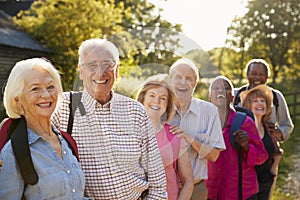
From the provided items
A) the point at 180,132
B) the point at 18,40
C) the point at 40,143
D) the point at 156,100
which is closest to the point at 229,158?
the point at 180,132

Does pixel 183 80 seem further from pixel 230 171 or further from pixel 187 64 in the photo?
pixel 230 171

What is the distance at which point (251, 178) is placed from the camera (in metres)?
4.46

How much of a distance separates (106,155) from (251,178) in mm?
1960

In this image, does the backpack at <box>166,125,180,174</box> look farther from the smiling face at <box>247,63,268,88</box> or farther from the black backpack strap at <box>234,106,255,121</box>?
the smiling face at <box>247,63,268,88</box>

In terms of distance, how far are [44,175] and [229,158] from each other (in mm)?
2272

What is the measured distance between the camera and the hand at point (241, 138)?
425 cm

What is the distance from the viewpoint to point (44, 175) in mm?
2350

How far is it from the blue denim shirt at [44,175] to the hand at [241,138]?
2.00m

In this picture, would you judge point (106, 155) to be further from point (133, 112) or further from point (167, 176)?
point (167, 176)

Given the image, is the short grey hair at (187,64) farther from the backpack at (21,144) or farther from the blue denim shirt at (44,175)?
the blue denim shirt at (44,175)

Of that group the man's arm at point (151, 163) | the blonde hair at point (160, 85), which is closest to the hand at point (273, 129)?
the blonde hair at point (160, 85)

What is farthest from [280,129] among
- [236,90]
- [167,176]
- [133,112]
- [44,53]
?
[44,53]

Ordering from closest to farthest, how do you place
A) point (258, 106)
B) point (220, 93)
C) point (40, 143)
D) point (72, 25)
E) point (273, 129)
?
point (40, 143) → point (220, 93) → point (258, 106) → point (273, 129) → point (72, 25)

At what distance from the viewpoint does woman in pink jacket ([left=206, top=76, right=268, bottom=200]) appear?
427 cm
